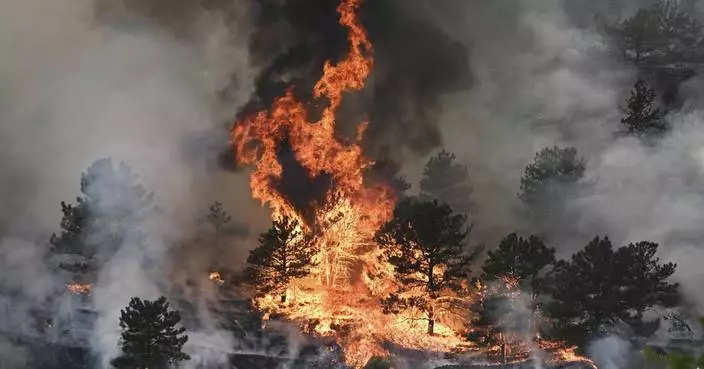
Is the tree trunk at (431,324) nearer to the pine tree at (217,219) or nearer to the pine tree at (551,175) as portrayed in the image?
the pine tree at (551,175)

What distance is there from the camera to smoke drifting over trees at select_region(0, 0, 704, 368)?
43625 mm

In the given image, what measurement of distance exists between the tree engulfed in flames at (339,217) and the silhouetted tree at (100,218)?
20.9ft

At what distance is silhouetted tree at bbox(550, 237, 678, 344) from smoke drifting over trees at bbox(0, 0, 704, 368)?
1172 centimetres

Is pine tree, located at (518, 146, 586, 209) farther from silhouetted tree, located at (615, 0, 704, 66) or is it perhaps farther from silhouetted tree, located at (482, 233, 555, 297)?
silhouetted tree, located at (615, 0, 704, 66)

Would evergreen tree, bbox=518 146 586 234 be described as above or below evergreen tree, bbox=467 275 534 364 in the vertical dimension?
above

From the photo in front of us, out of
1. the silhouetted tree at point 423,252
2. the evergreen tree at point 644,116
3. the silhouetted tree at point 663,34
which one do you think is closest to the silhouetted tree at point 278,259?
the silhouetted tree at point 423,252

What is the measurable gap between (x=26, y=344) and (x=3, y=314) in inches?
130

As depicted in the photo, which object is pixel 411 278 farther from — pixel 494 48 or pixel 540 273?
pixel 494 48

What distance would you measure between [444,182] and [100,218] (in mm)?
20905

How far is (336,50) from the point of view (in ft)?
152

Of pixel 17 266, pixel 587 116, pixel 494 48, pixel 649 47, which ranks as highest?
pixel 494 48

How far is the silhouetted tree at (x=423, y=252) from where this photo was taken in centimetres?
3400

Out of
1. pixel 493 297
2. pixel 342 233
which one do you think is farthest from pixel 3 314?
pixel 493 297

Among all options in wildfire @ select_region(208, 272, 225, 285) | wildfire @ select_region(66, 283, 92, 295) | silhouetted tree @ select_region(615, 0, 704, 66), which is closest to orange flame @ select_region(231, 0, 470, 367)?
wildfire @ select_region(208, 272, 225, 285)
